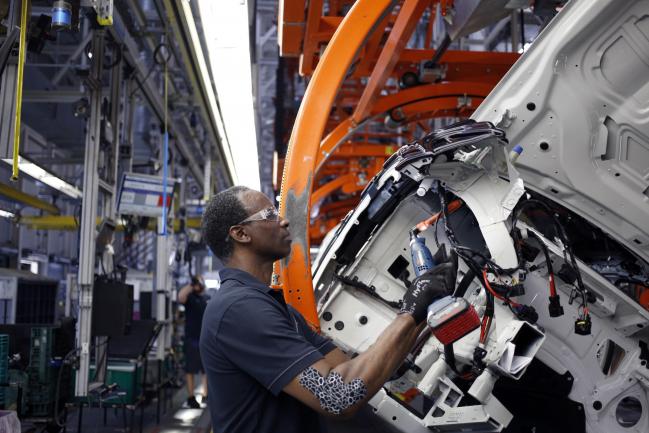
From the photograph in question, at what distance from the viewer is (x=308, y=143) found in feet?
12.8

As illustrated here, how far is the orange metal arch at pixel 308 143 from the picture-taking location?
148 inches

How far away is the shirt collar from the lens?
2.08 metres

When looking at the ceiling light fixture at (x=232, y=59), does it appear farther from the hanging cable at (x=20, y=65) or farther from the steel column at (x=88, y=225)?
the hanging cable at (x=20, y=65)

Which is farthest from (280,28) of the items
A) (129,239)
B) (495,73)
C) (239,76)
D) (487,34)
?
(487,34)

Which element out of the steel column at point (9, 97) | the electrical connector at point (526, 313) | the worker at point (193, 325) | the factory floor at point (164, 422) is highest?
the steel column at point (9, 97)

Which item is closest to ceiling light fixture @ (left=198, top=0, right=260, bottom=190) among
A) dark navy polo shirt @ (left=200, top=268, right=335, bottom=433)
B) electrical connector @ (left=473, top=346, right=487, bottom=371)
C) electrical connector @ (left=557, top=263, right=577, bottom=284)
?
electrical connector @ (left=557, top=263, right=577, bottom=284)

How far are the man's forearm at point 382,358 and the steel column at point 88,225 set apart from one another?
452 centimetres

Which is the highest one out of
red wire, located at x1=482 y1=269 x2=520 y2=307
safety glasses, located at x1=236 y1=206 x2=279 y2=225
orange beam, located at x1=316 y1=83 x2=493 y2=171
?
orange beam, located at x1=316 y1=83 x2=493 y2=171

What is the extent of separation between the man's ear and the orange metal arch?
1.55 m

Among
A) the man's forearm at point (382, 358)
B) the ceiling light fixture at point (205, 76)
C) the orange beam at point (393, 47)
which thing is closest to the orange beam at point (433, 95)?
the orange beam at point (393, 47)

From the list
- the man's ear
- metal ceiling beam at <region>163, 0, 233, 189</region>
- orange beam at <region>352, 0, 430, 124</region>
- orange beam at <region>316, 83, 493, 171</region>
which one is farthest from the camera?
orange beam at <region>316, 83, 493, 171</region>

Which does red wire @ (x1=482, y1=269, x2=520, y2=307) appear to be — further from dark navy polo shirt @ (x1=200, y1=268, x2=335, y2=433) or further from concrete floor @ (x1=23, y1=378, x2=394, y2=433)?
concrete floor @ (x1=23, y1=378, x2=394, y2=433)

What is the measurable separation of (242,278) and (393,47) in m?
3.48

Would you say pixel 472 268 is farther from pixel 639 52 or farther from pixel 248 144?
pixel 248 144
